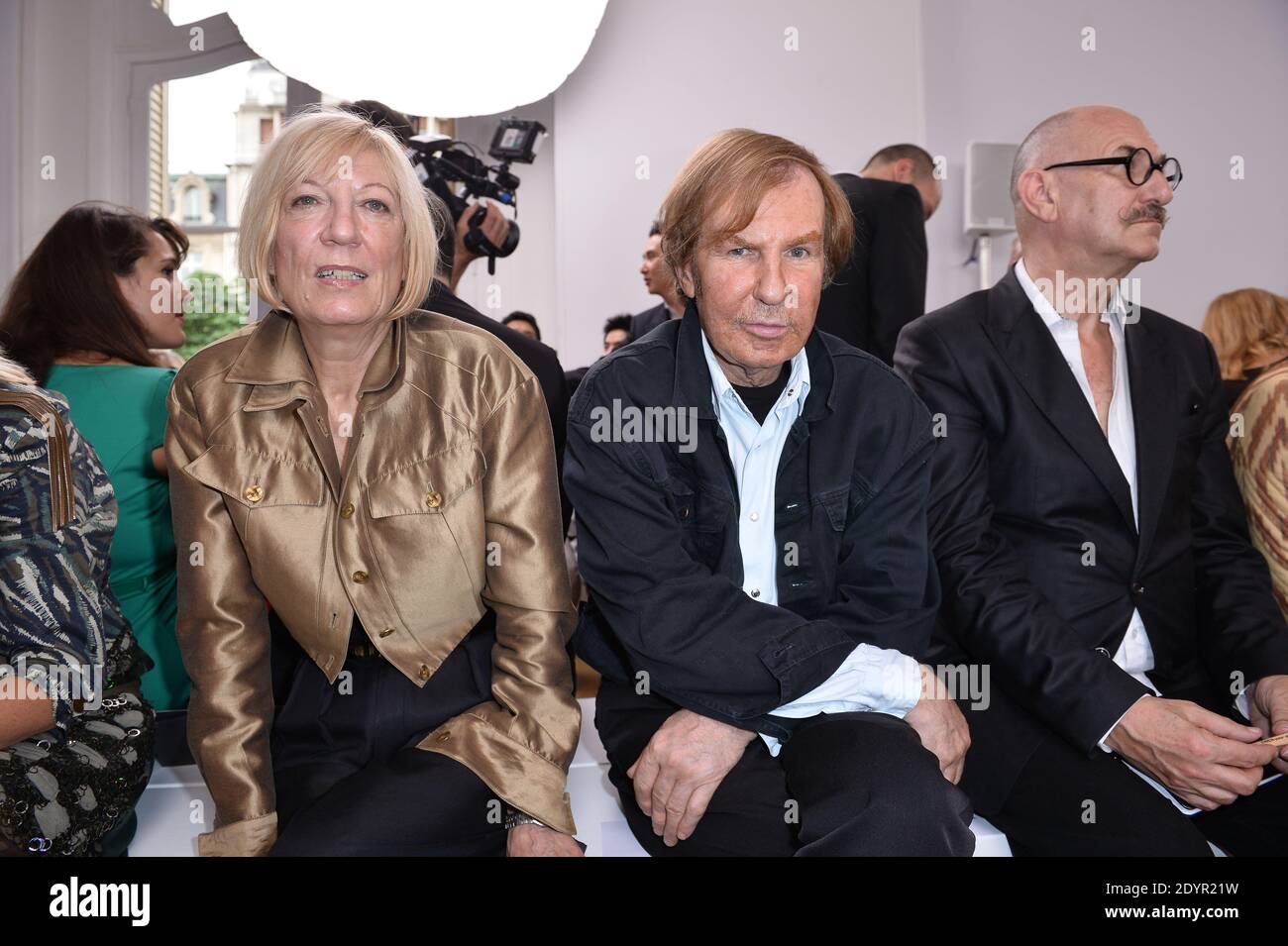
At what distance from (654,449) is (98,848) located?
0.90 m

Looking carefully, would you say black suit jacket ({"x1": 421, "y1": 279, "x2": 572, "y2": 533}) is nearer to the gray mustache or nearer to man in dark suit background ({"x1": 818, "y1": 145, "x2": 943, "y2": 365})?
the gray mustache

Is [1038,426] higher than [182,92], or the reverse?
[182,92]

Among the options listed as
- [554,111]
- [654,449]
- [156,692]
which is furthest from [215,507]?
[554,111]

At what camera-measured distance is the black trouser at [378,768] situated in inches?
50.6

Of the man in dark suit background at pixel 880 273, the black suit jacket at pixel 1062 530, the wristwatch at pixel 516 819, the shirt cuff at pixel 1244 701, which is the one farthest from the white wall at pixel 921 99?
the wristwatch at pixel 516 819

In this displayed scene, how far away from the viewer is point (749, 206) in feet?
4.87

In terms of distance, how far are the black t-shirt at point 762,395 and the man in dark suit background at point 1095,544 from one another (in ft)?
1.05

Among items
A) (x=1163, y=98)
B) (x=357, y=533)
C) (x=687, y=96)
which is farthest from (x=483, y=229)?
(x=1163, y=98)

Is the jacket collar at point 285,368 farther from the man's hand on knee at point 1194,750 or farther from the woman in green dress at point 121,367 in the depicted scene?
the man's hand on knee at point 1194,750

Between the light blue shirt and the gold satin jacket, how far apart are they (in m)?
0.26

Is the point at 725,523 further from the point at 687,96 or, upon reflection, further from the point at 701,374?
the point at 687,96

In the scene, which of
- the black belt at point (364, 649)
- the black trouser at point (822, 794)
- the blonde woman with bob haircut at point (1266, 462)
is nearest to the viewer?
the black trouser at point (822, 794)

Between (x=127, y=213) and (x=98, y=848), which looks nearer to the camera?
(x=98, y=848)

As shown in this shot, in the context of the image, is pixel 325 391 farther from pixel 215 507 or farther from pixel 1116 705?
pixel 1116 705
